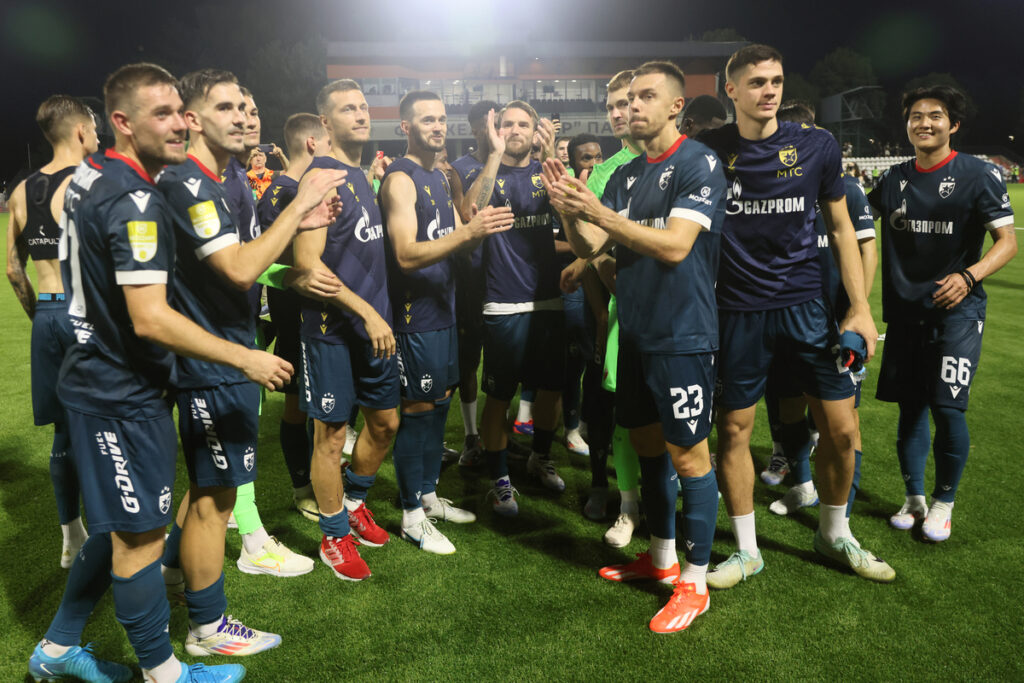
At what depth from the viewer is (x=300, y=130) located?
13.7 ft

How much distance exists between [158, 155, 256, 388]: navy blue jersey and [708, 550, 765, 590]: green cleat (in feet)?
7.52

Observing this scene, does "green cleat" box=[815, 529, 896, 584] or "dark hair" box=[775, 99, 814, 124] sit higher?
"dark hair" box=[775, 99, 814, 124]

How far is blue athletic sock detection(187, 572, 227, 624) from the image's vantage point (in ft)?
8.80

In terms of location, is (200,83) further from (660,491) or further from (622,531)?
(622,531)

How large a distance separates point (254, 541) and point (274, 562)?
0.50 feet

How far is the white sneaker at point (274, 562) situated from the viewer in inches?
136

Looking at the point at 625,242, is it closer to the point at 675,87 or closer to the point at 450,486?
the point at 675,87

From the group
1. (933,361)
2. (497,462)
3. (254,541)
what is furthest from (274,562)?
(933,361)

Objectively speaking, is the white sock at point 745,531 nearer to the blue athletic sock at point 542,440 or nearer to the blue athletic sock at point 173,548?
the blue athletic sock at point 542,440

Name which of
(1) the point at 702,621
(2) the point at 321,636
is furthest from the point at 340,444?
(1) the point at 702,621

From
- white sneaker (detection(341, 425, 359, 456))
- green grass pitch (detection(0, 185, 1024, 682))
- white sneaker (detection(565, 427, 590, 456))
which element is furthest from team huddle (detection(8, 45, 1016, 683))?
white sneaker (detection(341, 425, 359, 456))

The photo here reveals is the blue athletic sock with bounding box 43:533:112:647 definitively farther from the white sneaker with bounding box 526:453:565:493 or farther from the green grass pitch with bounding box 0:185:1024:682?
the white sneaker with bounding box 526:453:565:493

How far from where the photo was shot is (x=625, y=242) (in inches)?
107

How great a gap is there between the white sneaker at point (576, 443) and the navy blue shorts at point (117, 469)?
3.32 meters
